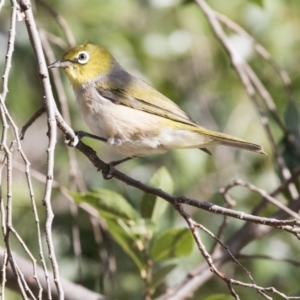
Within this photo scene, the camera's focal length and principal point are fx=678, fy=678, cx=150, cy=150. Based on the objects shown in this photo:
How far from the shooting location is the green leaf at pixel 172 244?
293cm

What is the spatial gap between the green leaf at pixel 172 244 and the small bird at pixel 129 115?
20.6 inches

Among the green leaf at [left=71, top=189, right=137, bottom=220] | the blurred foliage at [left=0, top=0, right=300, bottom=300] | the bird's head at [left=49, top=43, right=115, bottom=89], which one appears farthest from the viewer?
the blurred foliage at [left=0, top=0, right=300, bottom=300]

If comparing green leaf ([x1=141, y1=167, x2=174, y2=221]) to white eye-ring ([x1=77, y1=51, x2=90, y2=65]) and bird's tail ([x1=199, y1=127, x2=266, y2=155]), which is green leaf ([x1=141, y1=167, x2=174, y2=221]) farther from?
white eye-ring ([x1=77, y1=51, x2=90, y2=65])

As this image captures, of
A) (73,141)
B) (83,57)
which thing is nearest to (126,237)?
(73,141)

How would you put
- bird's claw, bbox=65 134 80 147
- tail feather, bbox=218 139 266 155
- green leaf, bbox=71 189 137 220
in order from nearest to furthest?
bird's claw, bbox=65 134 80 147, green leaf, bbox=71 189 137 220, tail feather, bbox=218 139 266 155

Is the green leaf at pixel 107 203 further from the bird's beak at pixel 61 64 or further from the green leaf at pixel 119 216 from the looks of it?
the bird's beak at pixel 61 64

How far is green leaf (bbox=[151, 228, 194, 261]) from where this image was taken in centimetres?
293

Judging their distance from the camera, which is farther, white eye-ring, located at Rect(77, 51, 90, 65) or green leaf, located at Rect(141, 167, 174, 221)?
white eye-ring, located at Rect(77, 51, 90, 65)

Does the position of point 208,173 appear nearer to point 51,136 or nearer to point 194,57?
point 194,57

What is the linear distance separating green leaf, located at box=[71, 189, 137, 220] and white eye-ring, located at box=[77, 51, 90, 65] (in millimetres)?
915

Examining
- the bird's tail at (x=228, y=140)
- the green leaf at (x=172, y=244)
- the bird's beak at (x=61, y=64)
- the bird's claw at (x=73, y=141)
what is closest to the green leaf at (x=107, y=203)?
the green leaf at (x=172, y=244)

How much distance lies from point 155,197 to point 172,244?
219 mm

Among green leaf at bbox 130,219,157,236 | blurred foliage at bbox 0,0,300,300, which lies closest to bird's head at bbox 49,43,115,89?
blurred foliage at bbox 0,0,300,300

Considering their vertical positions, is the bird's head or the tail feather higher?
the bird's head
